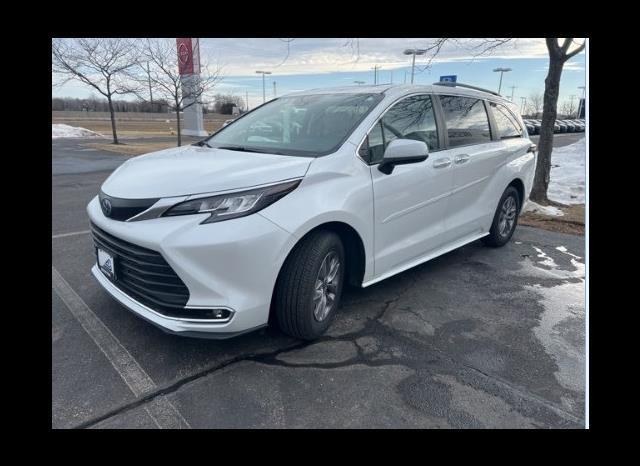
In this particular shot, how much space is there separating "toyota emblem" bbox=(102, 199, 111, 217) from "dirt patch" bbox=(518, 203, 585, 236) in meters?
6.02

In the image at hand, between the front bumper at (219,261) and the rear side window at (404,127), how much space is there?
1.09 metres

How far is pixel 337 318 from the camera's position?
Answer: 3.40 meters

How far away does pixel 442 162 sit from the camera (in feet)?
12.8

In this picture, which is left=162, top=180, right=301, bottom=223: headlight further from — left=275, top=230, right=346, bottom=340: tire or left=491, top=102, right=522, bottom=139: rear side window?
left=491, top=102, right=522, bottom=139: rear side window

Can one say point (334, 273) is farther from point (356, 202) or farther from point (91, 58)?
point (91, 58)

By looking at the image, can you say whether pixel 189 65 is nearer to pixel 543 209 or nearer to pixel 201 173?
pixel 543 209

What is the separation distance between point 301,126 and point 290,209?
46.8 inches

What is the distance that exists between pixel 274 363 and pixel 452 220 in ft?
7.70

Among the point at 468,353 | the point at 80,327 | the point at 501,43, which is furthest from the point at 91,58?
the point at 468,353

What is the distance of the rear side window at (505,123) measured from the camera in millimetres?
4961

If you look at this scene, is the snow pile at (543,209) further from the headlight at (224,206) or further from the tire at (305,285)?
the headlight at (224,206)

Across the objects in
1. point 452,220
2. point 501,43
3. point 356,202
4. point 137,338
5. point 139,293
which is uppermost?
point 501,43

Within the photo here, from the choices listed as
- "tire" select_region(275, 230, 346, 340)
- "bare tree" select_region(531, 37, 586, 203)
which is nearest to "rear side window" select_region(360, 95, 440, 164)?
"tire" select_region(275, 230, 346, 340)

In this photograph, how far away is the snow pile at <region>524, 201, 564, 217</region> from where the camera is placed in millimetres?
7491
